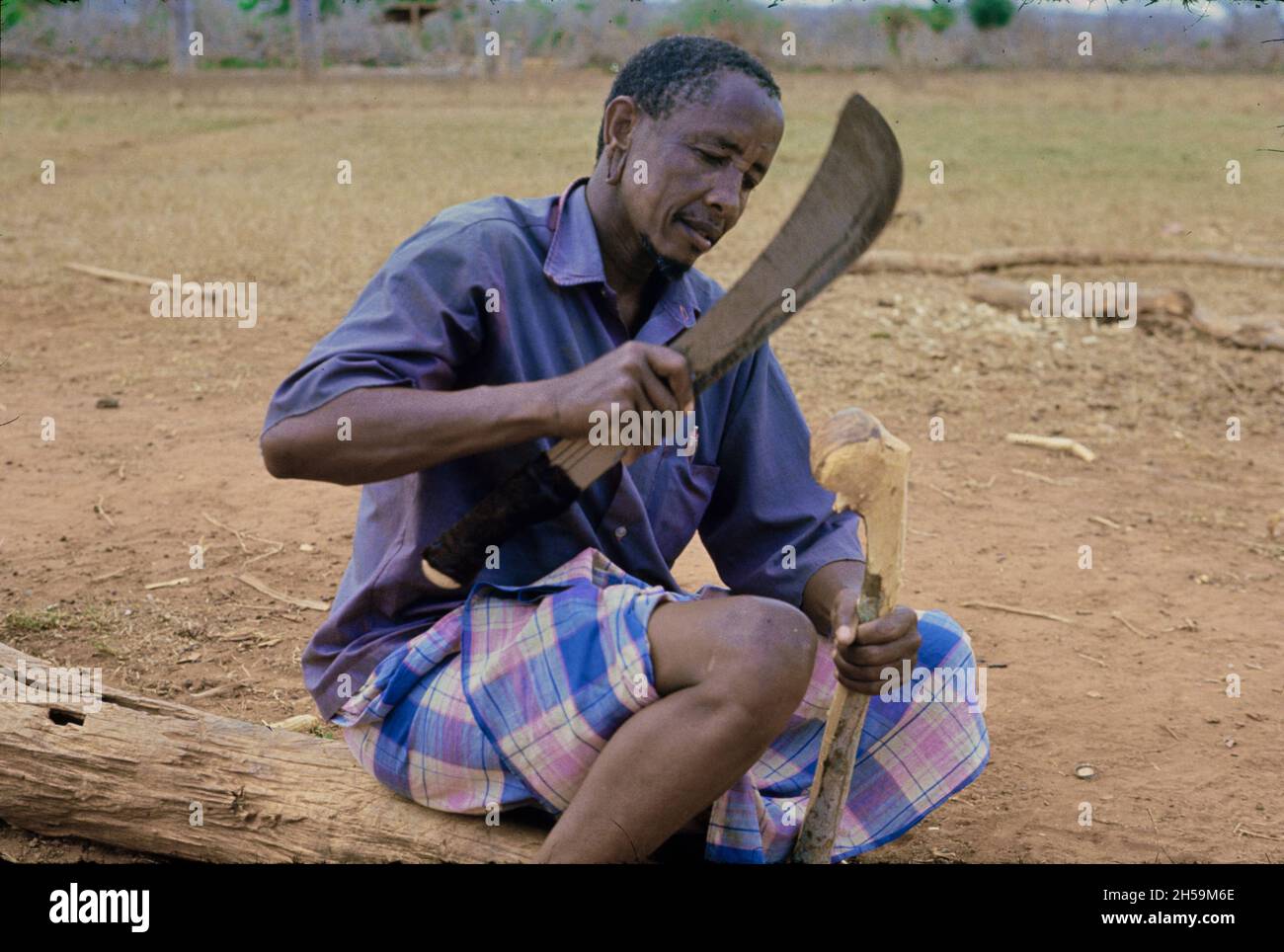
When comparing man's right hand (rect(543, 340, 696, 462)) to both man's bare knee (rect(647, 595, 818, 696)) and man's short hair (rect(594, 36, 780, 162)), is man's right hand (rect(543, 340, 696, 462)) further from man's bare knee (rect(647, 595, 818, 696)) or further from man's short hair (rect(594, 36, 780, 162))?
man's short hair (rect(594, 36, 780, 162))

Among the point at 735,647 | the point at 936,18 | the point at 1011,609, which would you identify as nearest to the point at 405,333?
the point at 735,647

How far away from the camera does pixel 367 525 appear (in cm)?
219

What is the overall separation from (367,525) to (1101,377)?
176 inches

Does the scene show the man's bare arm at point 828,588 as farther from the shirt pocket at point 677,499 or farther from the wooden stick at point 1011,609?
the wooden stick at point 1011,609

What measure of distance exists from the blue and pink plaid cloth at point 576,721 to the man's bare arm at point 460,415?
282 mm

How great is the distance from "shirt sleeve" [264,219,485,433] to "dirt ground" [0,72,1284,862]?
41.5 inches

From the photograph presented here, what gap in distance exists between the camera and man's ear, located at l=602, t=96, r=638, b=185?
2.17 m

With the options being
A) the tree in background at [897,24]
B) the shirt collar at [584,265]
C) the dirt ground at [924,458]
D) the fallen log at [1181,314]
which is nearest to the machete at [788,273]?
the shirt collar at [584,265]

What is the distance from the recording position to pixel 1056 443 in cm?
512

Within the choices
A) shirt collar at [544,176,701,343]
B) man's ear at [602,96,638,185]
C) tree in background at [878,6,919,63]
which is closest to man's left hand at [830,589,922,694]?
shirt collar at [544,176,701,343]

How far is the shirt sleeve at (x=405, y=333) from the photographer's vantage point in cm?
191

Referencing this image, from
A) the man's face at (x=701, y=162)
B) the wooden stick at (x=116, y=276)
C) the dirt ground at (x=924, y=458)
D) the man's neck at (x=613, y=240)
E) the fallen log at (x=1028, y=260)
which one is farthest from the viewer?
the fallen log at (x=1028, y=260)

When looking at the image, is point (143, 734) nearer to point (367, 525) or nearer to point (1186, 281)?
point (367, 525)

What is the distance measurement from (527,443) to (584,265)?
0.99 ft
